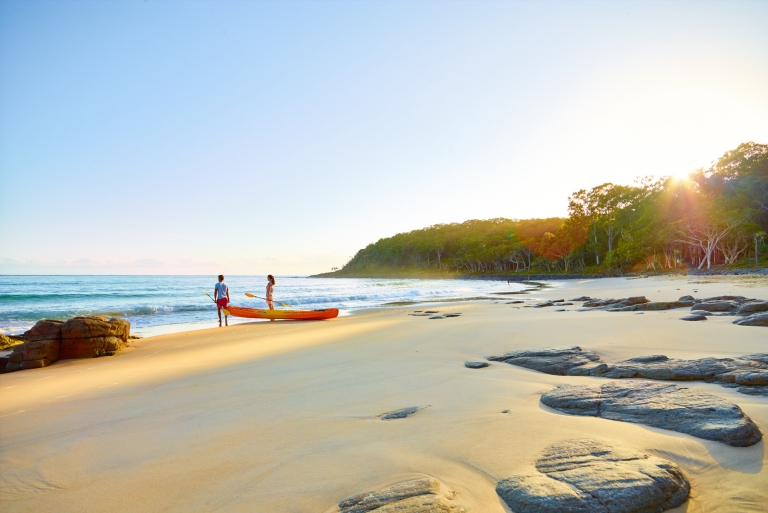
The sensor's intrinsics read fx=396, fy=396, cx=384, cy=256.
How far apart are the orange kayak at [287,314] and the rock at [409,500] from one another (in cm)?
1346

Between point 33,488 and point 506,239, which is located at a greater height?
point 506,239

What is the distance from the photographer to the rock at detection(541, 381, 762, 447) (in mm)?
2561

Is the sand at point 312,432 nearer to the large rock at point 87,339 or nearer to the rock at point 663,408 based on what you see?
the rock at point 663,408

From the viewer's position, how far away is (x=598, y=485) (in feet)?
6.54

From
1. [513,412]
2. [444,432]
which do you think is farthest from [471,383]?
[444,432]

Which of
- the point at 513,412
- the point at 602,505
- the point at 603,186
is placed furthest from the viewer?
the point at 603,186

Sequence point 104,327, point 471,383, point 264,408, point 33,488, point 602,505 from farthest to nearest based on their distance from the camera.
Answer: point 104,327 → point 471,383 → point 264,408 → point 33,488 → point 602,505

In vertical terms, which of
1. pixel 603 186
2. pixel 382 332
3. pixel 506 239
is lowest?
pixel 382 332

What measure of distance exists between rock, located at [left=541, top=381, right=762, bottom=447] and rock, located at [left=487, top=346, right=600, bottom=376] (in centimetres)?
111

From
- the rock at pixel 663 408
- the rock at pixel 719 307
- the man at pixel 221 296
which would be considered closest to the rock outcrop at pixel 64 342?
the man at pixel 221 296

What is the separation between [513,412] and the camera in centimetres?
334

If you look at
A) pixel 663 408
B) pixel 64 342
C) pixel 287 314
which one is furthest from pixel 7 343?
pixel 663 408

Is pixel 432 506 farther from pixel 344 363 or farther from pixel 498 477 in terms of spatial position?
pixel 344 363

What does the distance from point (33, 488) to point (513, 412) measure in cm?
358
